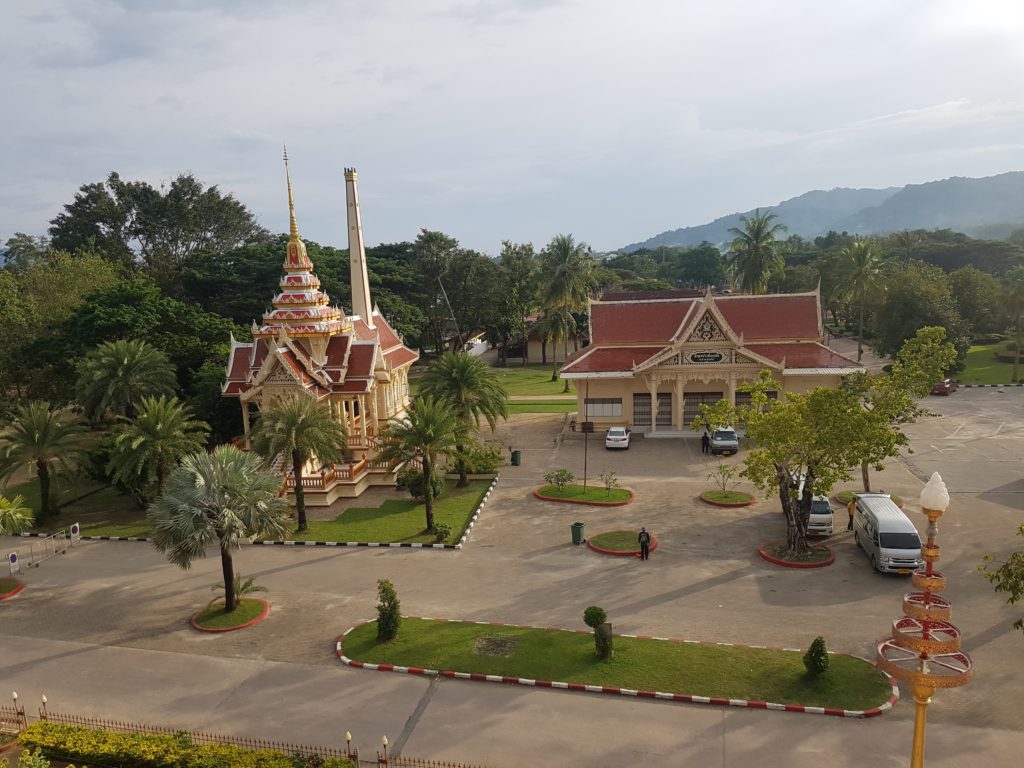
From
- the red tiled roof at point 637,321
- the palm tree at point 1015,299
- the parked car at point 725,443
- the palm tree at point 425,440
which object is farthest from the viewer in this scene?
→ the palm tree at point 1015,299

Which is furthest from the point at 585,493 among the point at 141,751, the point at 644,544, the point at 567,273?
the point at 567,273

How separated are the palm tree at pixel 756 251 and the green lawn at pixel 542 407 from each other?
916 inches

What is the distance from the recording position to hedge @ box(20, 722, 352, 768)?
543 inches

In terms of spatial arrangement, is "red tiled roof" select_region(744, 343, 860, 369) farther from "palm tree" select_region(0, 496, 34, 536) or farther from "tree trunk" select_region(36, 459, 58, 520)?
"tree trunk" select_region(36, 459, 58, 520)

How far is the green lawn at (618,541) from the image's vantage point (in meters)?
24.9

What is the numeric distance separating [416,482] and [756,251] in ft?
149

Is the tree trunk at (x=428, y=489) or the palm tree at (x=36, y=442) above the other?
the palm tree at (x=36, y=442)

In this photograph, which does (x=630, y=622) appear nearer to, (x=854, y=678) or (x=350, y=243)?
(x=854, y=678)

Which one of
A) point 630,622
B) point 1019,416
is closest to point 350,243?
point 630,622

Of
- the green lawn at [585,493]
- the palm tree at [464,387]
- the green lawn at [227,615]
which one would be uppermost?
the palm tree at [464,387]

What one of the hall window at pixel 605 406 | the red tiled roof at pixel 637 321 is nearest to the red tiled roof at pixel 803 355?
the red tiled roof at pixel 637 321

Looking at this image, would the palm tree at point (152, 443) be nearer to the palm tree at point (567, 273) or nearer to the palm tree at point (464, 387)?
the palm tree at point (464, 387)

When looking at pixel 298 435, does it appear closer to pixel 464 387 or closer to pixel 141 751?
pixel 464 387

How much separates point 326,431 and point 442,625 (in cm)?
1072
